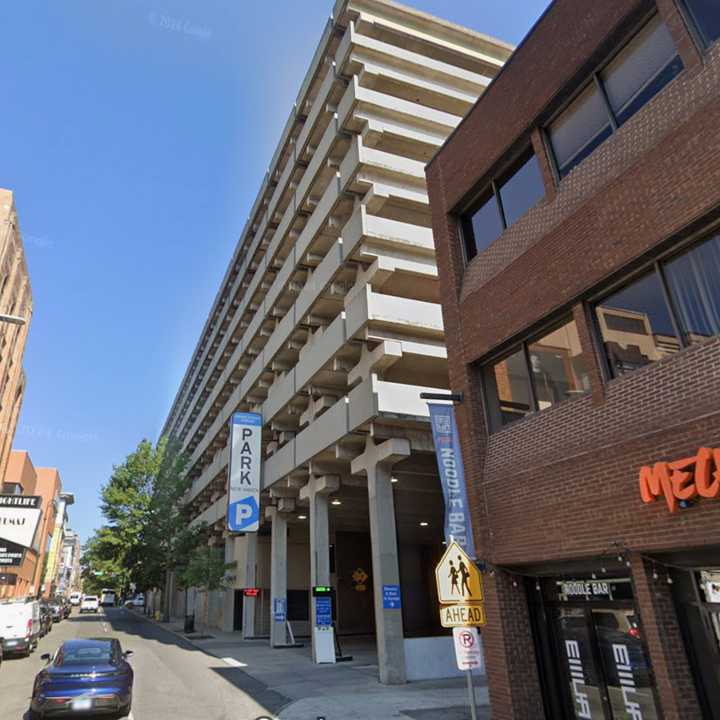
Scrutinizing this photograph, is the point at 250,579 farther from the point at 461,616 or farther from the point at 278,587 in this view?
the point at 461,616

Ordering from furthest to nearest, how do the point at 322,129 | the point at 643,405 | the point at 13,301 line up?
1. the point at 13,301
2. the point at 322,129
3. the point at 643,405

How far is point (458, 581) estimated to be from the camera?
8695 mm

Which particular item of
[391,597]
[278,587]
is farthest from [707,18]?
[278,587]

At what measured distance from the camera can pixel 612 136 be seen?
34.3 feet

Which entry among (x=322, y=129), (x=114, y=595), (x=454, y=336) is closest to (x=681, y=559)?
(x=454, y=336)

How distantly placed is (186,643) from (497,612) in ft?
79.9

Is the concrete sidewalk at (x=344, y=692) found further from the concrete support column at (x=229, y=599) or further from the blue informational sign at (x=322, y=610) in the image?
the concrete support column at (x=229, y=599)

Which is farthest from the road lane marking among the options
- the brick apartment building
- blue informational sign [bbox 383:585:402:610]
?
the brick apartment building

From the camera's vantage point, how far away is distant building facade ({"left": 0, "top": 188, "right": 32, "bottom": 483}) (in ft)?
136

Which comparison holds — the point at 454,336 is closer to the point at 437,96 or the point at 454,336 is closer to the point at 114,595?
the point at 437,96

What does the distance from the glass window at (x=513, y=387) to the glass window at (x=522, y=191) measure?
3299 millimetres

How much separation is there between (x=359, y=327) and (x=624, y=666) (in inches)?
508

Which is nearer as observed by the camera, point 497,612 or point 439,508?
point 497,612

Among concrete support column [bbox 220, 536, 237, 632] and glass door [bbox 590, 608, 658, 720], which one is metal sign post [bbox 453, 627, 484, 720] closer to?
glass door [bbox 590, 608, 658, 720]
